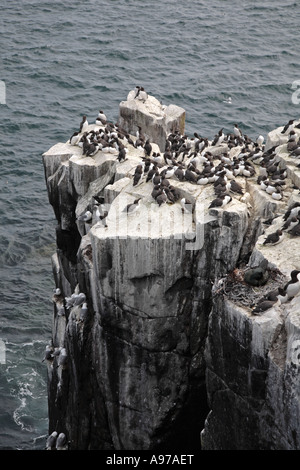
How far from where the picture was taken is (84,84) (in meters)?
53.6

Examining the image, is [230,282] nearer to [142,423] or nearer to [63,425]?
[142,423]

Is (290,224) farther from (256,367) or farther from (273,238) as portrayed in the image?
(256,367)

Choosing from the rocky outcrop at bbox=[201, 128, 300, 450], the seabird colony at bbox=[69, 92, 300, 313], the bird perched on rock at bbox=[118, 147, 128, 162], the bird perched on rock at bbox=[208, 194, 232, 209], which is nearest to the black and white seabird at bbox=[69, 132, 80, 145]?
the seabird colony at bbox=[69, 92, 300, 313]

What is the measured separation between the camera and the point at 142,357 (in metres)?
25.0

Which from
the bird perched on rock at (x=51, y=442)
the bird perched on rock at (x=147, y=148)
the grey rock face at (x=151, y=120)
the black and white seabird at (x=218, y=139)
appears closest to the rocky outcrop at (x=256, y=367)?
the bird perched on rock at (x=51, y=442)

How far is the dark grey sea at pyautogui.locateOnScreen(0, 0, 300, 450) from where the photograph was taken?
115 feet

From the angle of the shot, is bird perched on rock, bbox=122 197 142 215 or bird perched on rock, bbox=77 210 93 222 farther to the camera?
bird perched on rock, bbox=77 210 93 222

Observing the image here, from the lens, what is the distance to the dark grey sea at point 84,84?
115 feet

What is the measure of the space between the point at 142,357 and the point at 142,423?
2054 mm

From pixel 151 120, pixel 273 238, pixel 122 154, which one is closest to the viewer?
pixel 273 238

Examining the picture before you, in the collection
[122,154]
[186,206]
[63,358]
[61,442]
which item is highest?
[122,154]

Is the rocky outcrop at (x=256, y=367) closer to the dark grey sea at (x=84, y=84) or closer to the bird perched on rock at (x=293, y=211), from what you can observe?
the bird perched on rock at (x=293, y=211)

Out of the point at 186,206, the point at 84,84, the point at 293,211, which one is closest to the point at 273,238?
the point at 293,211

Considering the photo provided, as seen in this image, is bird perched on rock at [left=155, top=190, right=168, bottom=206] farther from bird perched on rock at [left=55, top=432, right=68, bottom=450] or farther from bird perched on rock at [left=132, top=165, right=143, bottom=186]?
bird perched on rock at [left=55, top=432, right=68, bottom=450]
